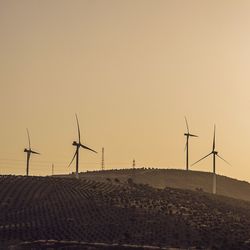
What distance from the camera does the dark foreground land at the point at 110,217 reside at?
9194 cm

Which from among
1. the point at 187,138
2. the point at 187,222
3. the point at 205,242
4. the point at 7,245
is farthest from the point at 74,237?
the point at 187,138

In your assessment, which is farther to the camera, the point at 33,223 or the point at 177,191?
the point at 177,191

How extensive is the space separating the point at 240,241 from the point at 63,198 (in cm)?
3520

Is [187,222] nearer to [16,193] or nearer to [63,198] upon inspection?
[63,198]

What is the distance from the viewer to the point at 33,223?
339ft

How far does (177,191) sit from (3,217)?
51.6 m

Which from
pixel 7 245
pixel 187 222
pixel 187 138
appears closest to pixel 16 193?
pixel 187 222

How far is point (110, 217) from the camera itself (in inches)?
4277

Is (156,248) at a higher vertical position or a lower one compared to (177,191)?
lower

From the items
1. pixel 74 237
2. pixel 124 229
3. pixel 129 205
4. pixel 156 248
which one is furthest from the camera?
pixel 129 205

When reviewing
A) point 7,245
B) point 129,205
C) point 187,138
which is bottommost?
point 7,245

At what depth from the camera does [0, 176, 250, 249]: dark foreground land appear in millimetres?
91938

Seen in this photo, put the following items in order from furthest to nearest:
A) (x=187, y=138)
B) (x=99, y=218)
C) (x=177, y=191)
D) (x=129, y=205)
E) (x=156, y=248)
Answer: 1. (x=187, y=138)
2. (x=177, y=191)
3. (x=129, y=205)
4. (x=99, y=218)
5. (x=156, y=248)

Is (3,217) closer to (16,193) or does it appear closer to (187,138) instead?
(16,193)
